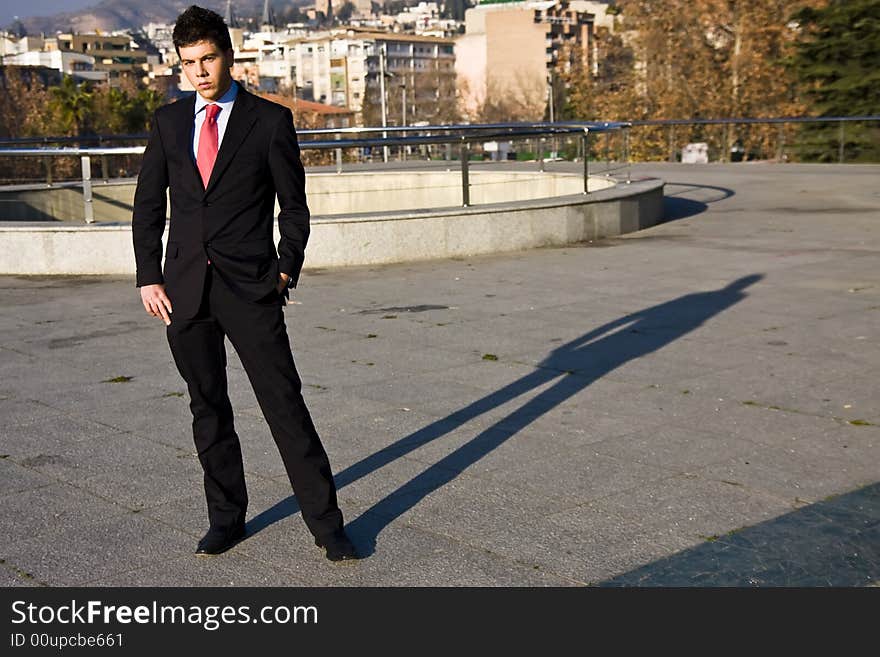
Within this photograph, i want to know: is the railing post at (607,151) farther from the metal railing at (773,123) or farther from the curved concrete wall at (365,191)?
the metal railing at (773,123)

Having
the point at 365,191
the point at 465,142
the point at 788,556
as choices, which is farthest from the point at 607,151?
the point at 788,556

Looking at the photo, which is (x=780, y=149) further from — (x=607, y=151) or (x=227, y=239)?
(x=227, y=239)

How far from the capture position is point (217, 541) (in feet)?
14.8

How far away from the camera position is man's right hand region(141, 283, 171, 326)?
4.36 meters

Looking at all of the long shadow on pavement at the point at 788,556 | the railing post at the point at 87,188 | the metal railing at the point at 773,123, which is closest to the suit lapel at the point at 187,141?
the long shadow on pavement at the point at 788,556

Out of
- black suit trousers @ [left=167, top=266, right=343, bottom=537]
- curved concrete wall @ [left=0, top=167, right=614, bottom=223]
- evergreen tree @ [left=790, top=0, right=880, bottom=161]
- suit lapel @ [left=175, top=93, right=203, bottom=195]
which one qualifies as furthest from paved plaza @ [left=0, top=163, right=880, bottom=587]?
evergreen tree @ [left=790, top=0, right=880, bottom=161]

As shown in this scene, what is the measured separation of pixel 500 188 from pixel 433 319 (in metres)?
10.3

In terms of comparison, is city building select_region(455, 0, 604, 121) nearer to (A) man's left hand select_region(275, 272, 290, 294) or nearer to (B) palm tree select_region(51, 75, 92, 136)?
(B) palm tree select_region(51, 75, 92, 136)

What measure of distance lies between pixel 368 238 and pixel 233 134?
8375 mm

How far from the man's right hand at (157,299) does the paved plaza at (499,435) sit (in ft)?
2.84

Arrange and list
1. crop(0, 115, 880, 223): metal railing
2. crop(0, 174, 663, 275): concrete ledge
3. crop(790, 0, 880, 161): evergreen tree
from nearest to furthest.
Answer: crop(0, 174, 663, 275): concrete ledge, crop(0, 115, 880, 223): metal railing, crop(790, 0, 880, 161): evergreen tree

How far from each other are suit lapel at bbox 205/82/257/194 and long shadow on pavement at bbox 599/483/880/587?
183 centimetres
